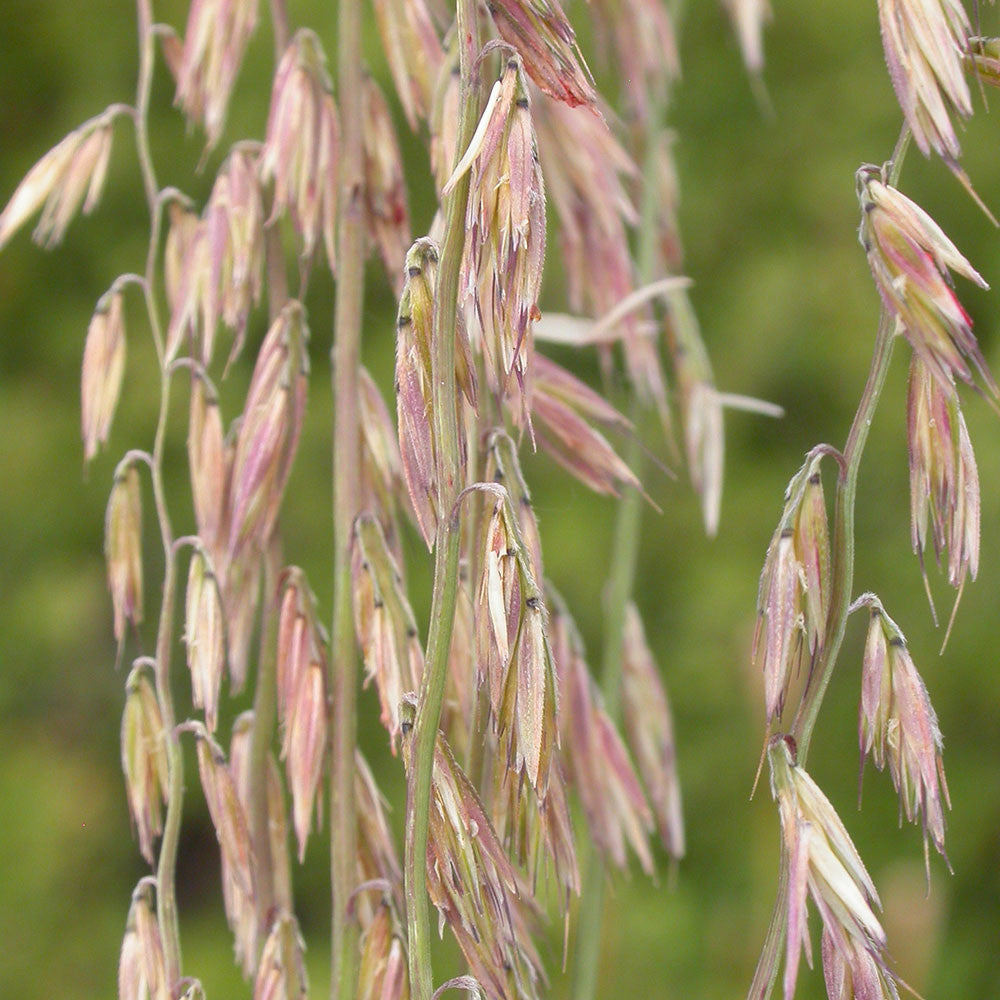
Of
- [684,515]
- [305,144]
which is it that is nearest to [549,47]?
[305,144]

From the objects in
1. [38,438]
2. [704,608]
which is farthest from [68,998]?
[704,608]

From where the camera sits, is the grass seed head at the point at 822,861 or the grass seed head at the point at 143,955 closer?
the grass seed head at the point at 822,861

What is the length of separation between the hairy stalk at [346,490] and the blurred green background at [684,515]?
622mm

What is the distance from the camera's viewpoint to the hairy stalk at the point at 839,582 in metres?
0.31

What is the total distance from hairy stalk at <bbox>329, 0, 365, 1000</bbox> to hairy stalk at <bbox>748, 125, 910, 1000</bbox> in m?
0.14

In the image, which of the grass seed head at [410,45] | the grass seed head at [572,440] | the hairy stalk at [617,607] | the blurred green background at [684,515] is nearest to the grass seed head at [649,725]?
the hairy stalk at [617,607]

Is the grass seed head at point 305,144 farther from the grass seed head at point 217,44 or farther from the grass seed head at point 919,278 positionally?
the grass seed head at point 919,278

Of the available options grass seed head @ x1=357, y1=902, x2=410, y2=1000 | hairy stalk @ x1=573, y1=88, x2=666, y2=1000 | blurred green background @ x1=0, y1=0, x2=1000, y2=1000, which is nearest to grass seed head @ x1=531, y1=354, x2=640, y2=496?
hairy stalk @ x1=573, y1=88, x2=666, y2=1000

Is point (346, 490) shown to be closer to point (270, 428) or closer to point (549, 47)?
point (270, 428)

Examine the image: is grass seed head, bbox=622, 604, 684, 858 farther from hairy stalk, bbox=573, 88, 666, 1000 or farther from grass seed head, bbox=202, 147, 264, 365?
grass seed head, bbox=202, 147, 264, 365

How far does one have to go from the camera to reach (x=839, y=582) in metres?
0.32

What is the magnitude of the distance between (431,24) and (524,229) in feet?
0.67

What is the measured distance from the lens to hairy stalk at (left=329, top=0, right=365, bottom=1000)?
41 centimetres

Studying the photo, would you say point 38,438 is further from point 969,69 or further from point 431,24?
point 969,69
